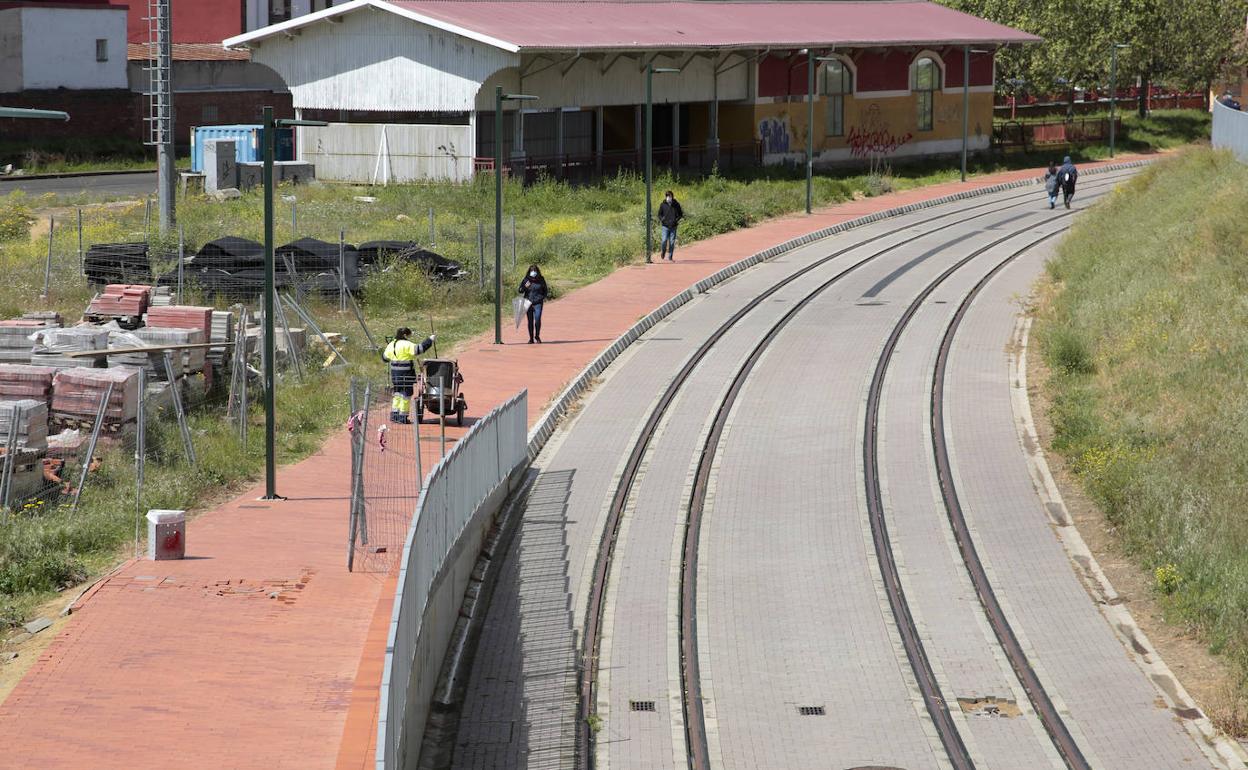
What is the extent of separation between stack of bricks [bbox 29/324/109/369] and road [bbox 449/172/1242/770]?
6454 millimetres

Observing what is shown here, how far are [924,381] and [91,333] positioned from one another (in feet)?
41.6

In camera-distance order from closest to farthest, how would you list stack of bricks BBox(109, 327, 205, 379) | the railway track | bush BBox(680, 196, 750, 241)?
the railway track
stack of bricks BBox(109, 327, 205, 379)
bush BBox(680, 196, 750, 241)

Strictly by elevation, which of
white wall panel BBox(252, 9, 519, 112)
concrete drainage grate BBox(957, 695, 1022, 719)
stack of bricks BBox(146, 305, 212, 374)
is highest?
white wall panel BBox(252, 9, 519, 112)

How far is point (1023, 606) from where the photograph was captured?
16188 mm

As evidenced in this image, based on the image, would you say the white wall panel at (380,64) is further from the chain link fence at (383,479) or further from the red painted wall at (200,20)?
the chain link fence at (383,479)

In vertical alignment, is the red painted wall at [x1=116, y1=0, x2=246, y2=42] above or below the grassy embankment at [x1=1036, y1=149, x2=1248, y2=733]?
above

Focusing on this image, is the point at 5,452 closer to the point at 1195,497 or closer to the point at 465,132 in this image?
the point at 1195,497

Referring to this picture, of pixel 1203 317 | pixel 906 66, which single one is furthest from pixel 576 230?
pixel 906 66

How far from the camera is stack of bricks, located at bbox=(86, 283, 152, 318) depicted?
2547 centimetres

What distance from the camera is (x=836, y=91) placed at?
59.0m

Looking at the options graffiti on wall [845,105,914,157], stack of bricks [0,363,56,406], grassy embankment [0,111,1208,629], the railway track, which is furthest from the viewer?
graffiti on wall [845,105,914,157]

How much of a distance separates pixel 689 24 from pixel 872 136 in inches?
344

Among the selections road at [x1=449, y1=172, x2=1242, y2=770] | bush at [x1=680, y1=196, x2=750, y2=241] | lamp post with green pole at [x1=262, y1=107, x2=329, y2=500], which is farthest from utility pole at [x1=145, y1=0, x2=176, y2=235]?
lamp post with green pole at [x1=262, y1=107, x2=329, y2=500]

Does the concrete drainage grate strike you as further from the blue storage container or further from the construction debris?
the blue storage container
